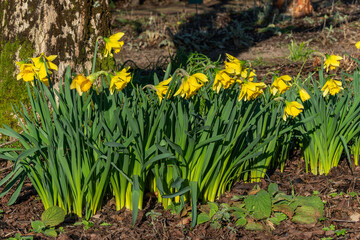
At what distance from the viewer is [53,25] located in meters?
3.74

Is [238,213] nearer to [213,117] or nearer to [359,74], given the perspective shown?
[213,117]

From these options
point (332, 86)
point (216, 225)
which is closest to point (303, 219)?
point (216, 225)

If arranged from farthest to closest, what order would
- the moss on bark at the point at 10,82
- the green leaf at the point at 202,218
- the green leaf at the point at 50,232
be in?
the moss on bark at the point at 10,82 → the green leaf at the point at 202,218 → the green leaf at the point at 50,232

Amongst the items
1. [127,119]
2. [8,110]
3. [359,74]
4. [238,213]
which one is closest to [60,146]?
[127,119]

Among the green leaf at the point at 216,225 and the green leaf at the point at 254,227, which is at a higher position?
the green leaf at the point at 216,225

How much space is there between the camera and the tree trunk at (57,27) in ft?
12.3

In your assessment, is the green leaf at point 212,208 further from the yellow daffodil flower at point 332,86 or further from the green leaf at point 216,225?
the yellow daffodil flower at point 332,86

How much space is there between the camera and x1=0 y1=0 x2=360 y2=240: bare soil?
2570 mm

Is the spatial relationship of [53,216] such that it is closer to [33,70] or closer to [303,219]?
[33,70]

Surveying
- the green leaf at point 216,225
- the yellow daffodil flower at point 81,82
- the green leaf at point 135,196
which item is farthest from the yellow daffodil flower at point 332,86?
the yellow daffodil flower at point 81,82

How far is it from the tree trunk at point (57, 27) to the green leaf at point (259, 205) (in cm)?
189

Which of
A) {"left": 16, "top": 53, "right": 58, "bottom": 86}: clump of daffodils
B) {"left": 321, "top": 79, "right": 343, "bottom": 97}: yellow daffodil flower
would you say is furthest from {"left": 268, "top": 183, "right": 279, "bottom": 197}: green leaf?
{"left": 16, "top": 53, "right": 58, "bottom": 86}: clump of daffodils

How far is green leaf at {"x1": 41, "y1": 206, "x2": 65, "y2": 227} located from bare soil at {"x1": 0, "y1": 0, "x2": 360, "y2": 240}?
0.23ft

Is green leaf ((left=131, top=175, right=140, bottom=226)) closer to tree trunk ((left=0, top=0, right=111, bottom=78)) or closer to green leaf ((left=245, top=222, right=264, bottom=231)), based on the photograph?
green leaf ((left=245, top=222, right=264, bottom=231))
